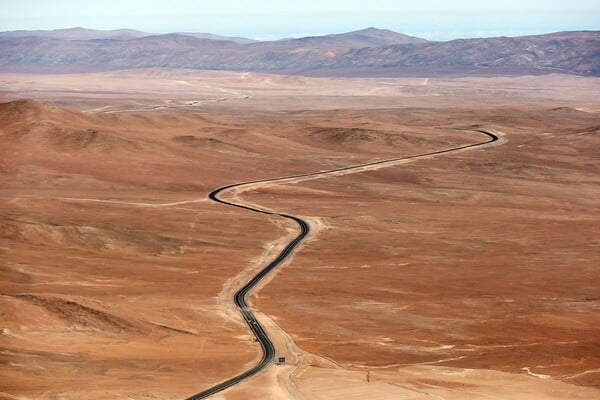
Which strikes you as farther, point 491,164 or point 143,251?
point 491,164

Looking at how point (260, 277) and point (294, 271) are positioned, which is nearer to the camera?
point (260, 277)

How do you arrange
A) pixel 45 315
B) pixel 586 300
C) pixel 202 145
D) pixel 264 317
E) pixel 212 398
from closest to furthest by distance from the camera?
pixel 212 398 < pixel 45 315 < pixel 264 317 < pixel 586 300 < pixel 202 145

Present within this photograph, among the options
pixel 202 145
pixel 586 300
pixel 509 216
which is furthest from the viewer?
pixel 202 145

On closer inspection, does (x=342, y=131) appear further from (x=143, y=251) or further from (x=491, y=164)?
(x=143, y=251)

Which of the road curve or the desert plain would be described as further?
the desert plain

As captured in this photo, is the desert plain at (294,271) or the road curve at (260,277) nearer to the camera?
the road curve at (260,277)

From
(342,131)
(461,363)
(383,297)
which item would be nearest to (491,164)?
(342,131)

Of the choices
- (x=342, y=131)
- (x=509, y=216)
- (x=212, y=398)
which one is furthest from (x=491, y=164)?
(x=212, y=398)
